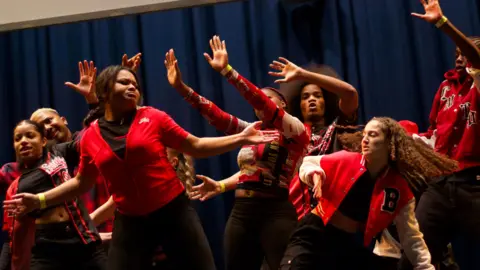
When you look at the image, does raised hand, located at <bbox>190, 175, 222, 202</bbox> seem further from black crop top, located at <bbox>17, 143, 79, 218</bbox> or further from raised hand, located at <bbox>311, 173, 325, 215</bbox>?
raised hand, located at <bbox>311, 173, 325, 215</bbox>

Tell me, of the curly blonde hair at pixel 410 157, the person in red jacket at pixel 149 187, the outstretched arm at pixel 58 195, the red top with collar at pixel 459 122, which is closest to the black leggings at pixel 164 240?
the person in red jacket at pixel 149 187

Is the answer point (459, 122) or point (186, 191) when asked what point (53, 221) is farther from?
point (459, 122)

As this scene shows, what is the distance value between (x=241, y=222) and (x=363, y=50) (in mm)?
1848

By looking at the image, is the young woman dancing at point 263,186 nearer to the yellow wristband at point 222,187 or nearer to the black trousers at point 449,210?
the yellow wristband at point 222,187

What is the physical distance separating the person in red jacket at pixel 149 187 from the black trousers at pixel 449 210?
1.24 metres

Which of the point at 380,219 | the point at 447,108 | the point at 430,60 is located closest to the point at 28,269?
the point at 380,219

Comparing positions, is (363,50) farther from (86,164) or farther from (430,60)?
(86,164)

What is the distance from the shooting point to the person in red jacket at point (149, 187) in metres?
2.87

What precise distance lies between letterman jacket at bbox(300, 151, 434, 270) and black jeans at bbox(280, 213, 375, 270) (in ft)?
0.20

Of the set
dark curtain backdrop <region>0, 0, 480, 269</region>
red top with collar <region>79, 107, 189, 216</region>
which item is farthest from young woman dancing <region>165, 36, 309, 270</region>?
dark curtain backdrop <region>0, 0, 480, 269</region>

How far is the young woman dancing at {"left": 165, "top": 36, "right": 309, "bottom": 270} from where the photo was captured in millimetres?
3443

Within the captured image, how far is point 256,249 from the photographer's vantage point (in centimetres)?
354

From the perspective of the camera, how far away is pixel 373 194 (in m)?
3.10

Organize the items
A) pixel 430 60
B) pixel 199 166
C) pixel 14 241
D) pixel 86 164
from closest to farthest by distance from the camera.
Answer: pixel 86 164, pixel 14 241, pixel 430 60, pixel 199 166
